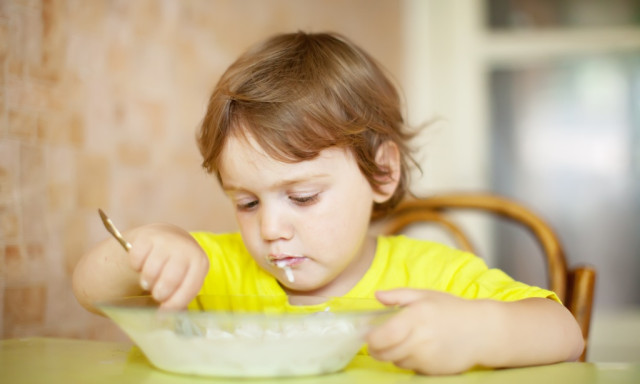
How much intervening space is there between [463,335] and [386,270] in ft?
1.28

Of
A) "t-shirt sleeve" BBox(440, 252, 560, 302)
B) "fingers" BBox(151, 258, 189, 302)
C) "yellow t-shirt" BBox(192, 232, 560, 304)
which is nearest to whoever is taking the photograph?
"fingers" BBox(151, 258, 189, 302)

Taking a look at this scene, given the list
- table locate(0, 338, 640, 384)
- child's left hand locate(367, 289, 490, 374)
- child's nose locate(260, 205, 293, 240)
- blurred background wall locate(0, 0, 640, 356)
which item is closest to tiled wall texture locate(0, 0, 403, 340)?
blurred background wall locate(0, 0, 640, 356)

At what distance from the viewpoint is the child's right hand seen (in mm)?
657

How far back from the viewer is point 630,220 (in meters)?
2.31

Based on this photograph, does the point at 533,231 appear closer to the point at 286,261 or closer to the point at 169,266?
the point at 286,261

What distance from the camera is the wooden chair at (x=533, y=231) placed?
985 millimetres

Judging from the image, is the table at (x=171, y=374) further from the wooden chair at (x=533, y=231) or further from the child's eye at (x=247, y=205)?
the wooden chair at (x=533, y=231)

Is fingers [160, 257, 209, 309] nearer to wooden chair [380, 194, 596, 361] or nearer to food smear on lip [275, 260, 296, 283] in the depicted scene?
food smear on lip [275, 260, 296, 283]

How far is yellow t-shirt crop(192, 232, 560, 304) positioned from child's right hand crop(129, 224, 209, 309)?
28cm

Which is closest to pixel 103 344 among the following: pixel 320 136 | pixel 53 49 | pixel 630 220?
pixel 320 136

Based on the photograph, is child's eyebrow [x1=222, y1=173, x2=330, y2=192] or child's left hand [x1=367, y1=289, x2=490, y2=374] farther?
child's eyebrow [x1=222, y1=173, x2=330, y2=192]

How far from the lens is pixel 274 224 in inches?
31.6

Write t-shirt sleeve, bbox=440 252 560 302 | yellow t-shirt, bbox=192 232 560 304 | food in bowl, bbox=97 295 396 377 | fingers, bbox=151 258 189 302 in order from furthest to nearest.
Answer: yellow t-shirt, bbox=192 232 560 304, t-shirt sleeve, bbox=440 252 560 302, fingers, bbox=151 258 189 302, food in bowl, bbox=97 295 396 377

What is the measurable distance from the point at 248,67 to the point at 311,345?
1.56 ft
